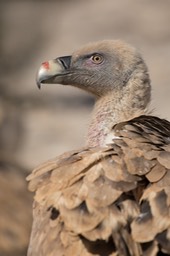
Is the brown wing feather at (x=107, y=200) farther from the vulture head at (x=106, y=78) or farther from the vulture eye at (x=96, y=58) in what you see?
the vulture eye at (x=96, y=58)

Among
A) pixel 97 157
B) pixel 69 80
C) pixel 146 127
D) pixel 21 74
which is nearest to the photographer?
pixel 97 157

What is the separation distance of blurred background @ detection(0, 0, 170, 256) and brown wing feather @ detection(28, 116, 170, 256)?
16.2 ft

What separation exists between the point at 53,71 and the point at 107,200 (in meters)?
1.62

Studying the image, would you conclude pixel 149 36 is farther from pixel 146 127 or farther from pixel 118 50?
pixel 146 127

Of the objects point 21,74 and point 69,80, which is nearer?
point 69,80

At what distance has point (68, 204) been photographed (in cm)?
363

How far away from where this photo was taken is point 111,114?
4902mm

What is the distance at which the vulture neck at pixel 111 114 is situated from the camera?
4.75 m

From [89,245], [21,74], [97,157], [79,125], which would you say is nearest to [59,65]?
[97,157]

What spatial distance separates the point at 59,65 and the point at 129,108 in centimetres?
53

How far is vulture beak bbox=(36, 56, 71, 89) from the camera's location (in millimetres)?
4973

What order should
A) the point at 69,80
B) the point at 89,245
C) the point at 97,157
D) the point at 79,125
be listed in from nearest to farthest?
the point at 89,245 → the point at 97,157 → the point at 69,80 → the point at 79,125

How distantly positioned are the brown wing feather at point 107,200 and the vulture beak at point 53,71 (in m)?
1.07

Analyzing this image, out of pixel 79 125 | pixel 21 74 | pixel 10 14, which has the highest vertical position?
pixel 10 14
